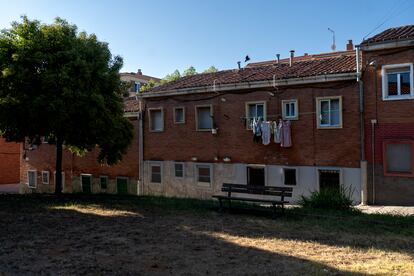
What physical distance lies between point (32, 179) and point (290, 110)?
69.2 ft

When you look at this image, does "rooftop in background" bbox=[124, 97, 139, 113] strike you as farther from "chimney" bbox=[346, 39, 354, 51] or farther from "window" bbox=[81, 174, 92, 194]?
"chimney" bbox=[346, 39, 354, 51]

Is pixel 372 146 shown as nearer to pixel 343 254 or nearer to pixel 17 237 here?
pixel 343 254

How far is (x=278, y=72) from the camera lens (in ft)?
69.9

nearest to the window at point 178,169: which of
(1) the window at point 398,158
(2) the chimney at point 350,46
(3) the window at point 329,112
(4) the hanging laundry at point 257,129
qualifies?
(4) the hanging laundry at point 257,129

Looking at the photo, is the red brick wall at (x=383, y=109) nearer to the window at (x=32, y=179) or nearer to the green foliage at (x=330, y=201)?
the green foliage at (x=330, y=201)

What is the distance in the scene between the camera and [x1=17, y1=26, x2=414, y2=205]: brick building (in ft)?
55.8

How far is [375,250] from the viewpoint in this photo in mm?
8273

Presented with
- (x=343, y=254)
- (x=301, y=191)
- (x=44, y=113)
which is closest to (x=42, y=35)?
(x=44, y=113)

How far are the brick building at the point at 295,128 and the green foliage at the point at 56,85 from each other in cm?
616

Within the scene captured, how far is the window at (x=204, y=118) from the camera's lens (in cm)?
2267

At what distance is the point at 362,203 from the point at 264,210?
5.90m

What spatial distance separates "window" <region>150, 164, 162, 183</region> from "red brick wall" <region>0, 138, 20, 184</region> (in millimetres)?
19551

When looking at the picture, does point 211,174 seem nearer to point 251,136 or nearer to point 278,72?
point 251,136

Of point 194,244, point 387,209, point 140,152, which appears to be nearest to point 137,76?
point 140,152
